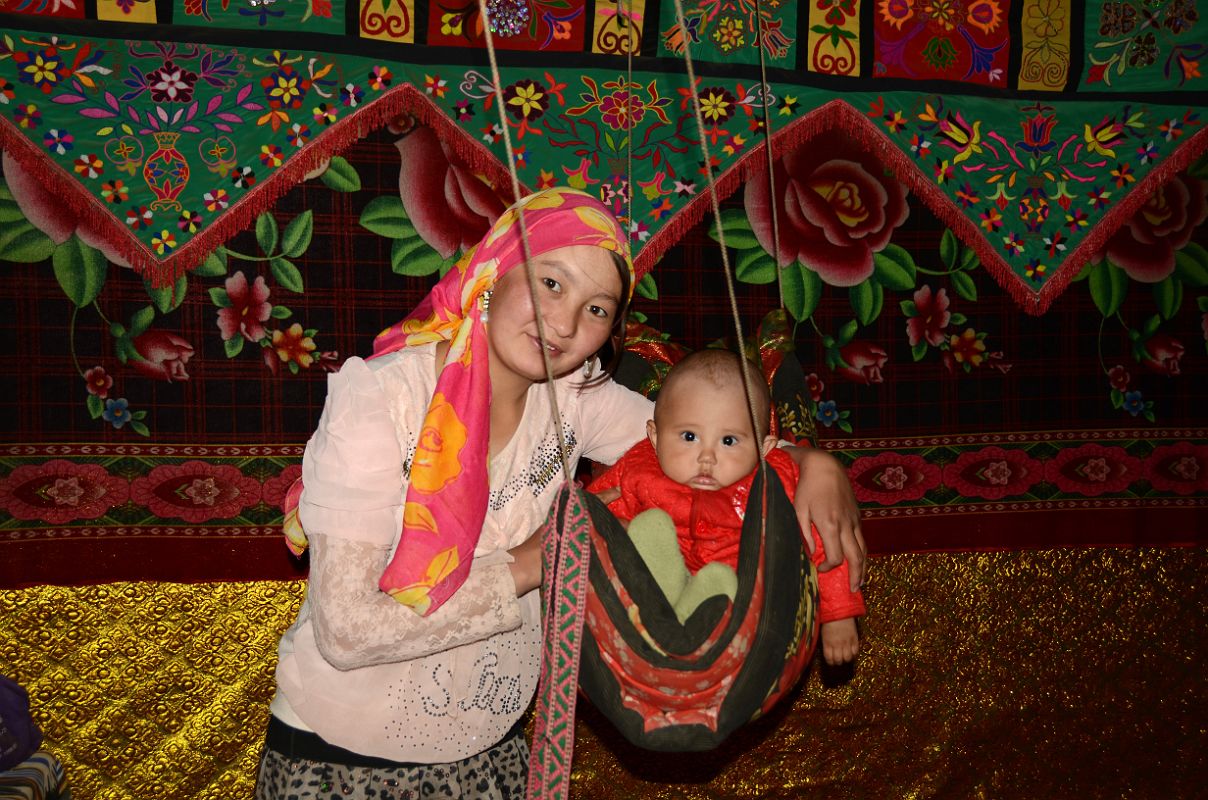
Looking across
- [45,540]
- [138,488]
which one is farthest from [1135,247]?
[45,540]

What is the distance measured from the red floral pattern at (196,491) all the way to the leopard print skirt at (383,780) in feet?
2.79

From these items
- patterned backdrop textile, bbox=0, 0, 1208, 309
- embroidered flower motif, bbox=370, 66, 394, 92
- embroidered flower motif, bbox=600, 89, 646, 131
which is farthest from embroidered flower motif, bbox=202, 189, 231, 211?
embroidered flower motif, bbox=600, 89, 646, 131

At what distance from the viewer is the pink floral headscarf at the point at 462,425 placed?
1.15 metres

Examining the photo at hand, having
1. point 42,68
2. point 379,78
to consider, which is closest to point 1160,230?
point 379,78

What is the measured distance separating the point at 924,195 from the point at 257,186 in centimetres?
141

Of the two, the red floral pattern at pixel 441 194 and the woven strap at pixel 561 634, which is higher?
the red floral pattern at pixel 441 194

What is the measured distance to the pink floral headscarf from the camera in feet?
3.78

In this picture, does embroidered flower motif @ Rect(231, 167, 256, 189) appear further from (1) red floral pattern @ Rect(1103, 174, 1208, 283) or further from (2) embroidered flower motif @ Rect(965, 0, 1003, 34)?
(1) red floral pattern @ Rect(1103, 174, 1208, 283)

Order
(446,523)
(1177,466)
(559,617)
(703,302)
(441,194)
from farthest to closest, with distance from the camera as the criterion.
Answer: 1. (1177,466)
2. (703,302)
3. (441,194)
4. (446,523)
5. (559,617)

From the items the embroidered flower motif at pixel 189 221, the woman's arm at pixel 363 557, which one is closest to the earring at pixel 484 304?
the woman's arm at pixel 363 557

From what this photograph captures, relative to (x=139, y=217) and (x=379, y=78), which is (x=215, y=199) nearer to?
(x=139, y=217)

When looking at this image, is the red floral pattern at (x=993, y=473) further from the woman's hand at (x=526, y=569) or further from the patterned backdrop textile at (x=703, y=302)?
the woman's hand at (x=526, y=569)

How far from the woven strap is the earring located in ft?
0.86

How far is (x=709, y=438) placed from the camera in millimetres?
1349
